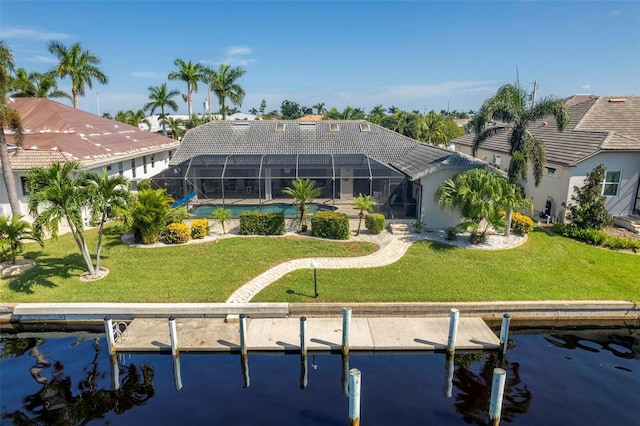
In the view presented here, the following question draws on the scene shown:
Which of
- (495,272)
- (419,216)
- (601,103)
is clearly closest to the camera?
(495,272)

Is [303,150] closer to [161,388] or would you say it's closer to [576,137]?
[576,137]

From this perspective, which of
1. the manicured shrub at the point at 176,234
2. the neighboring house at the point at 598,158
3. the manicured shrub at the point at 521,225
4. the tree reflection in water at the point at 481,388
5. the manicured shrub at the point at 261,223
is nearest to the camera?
the tree reflection in water at the point at 481,388

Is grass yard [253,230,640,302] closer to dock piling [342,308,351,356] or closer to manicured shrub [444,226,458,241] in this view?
manicured shrub [444,226,458,241]

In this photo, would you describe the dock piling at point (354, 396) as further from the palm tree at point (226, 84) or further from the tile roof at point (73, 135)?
the palm tree at point (226, 84)

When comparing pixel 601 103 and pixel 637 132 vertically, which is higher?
pixel 601 103

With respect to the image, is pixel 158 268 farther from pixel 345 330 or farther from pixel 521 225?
pixel 521 225

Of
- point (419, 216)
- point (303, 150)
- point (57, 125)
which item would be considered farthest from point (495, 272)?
point (57, 125)

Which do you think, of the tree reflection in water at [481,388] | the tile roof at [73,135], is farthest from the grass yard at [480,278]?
the tile roof at [73,135]
